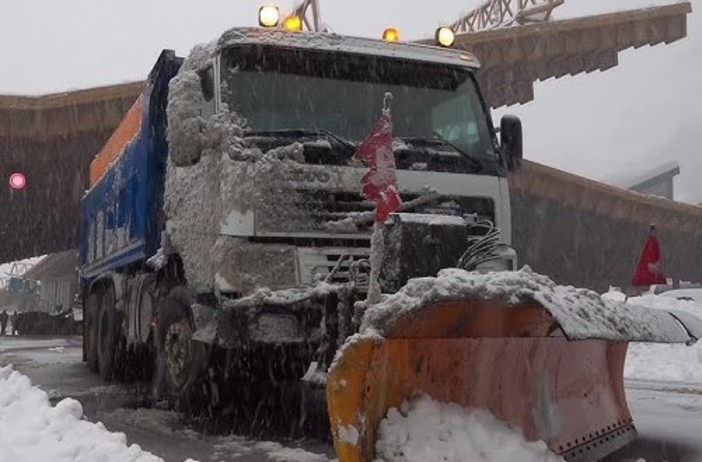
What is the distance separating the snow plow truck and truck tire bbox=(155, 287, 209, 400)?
0.07 feet

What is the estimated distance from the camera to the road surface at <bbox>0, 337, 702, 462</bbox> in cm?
561

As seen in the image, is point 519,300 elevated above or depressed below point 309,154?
below

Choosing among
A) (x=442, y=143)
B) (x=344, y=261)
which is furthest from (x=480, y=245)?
(x=442, y=143)

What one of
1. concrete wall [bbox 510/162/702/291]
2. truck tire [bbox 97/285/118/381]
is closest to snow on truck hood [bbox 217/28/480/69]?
truck tire [bbox 97/285/118/381]

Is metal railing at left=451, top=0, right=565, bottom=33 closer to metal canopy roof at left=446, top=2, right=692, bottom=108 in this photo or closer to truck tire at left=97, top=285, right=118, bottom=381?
metal canopy roof at left=446, top=2, right=692, bottom=108

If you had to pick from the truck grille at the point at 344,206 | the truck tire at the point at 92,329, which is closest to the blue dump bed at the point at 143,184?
the truck tire at the point at 92,329

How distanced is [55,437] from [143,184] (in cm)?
305

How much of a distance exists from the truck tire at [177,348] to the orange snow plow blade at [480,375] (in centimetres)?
221

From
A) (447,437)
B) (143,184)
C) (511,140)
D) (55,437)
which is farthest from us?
(143,184)

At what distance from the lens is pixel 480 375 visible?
15.4ft

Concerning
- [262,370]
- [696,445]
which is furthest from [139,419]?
[696,445]

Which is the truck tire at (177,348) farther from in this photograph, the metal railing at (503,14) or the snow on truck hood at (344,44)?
the metal railing at (503,14)

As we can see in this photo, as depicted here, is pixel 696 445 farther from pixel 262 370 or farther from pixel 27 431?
pixel 27 431

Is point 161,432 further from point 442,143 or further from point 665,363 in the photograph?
point 665,363
